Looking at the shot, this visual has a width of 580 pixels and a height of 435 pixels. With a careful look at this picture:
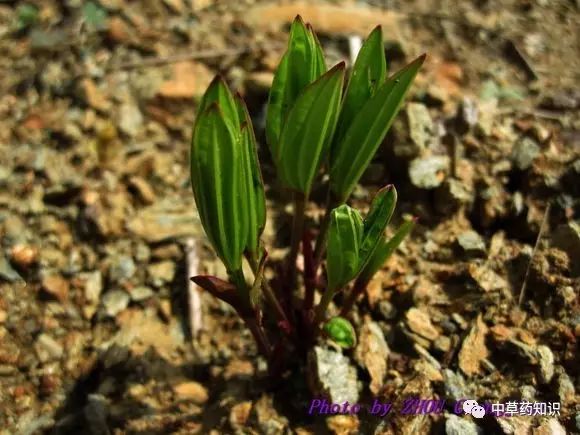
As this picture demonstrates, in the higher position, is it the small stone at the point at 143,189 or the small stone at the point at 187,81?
the small stone at the point at 187,81

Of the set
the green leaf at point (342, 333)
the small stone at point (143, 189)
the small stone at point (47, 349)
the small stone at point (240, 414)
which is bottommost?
the small stone at point (240, 414)

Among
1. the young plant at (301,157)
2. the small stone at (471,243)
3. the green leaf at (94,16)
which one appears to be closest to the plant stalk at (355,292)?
the young plant at (301,157)

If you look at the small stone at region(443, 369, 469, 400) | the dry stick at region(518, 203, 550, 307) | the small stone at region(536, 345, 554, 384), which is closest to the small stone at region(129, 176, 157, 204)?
the small stone at region(443, 369, 469, 400)

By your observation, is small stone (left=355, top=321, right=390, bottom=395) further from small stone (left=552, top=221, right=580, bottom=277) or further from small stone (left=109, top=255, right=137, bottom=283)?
small stone (left=109, top=255, right=137, bottom=283)

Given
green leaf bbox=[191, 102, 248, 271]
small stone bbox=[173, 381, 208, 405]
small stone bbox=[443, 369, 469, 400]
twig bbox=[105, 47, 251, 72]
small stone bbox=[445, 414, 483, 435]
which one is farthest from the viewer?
twig bbox=[105, 47, 251, 72]

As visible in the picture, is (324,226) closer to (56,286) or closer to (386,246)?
(386,246)

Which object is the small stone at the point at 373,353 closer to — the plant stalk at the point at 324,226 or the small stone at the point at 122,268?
the plant stalk at the point at 324,226
